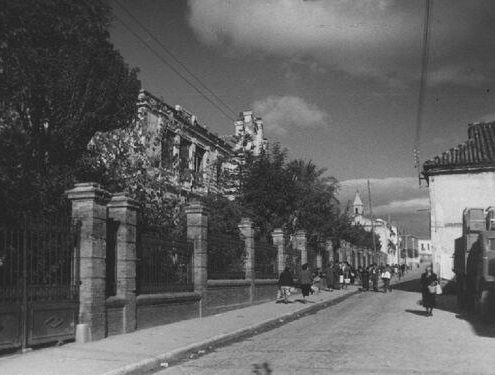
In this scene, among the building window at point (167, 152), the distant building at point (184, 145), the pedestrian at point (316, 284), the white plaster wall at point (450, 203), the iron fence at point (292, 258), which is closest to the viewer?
the building window at point (167, 152)

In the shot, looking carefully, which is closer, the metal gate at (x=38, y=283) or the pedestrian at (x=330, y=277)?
the metal gate at (x=38, y=283)

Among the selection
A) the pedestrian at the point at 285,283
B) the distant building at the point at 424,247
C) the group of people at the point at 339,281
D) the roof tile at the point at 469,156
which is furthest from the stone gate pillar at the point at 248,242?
the distant building at the point at 424,247

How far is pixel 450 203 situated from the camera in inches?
1261

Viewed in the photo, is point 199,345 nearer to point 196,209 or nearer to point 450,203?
point 196,209

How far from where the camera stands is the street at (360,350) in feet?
27.5

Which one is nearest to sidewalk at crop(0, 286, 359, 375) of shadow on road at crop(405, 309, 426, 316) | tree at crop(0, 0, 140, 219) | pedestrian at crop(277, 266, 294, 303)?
tree at crop(0, 0, 140, 219)

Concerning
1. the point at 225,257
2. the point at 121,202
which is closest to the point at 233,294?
the point at 225,257

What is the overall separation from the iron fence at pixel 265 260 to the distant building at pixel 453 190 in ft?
36.5

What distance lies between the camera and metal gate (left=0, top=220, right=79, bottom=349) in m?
9.80

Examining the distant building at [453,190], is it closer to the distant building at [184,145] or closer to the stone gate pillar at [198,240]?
the distant building at [184,145]

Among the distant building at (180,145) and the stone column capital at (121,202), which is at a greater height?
the distant building at (180,145)

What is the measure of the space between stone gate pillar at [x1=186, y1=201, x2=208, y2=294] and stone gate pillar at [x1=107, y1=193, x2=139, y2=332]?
13.1 ft

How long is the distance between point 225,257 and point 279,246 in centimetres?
744

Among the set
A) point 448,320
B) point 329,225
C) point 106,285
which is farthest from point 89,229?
point 329,225
